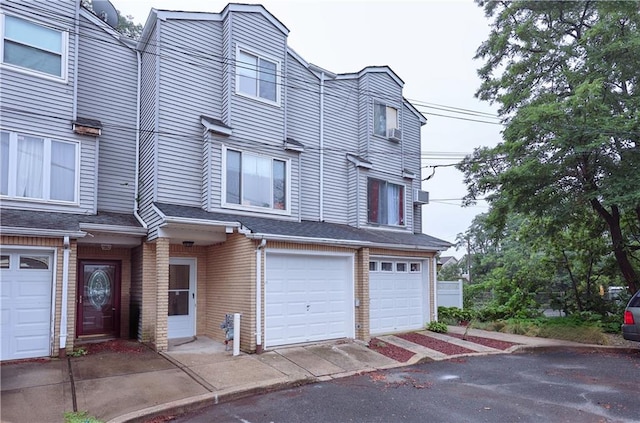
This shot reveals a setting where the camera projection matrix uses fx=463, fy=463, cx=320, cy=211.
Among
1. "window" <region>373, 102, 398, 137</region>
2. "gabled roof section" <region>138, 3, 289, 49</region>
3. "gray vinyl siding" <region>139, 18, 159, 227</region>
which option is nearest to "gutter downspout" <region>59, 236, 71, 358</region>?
"gray vinyl siding" <region>139, 18, 159, 227</region>

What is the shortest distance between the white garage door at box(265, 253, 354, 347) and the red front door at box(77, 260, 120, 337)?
4292 millimetres

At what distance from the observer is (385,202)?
53.1ft

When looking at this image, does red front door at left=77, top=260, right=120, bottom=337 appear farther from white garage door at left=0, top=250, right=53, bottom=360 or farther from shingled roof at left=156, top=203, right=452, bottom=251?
shingled roof at left=156, top=203, right=452, bottom=251

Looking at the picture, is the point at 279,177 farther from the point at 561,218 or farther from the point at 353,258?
the point at 561,218

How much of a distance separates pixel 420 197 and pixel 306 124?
5.46m

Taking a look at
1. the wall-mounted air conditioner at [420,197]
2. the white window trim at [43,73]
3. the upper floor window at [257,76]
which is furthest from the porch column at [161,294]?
the wall-mounted air conditioner at [420,197]

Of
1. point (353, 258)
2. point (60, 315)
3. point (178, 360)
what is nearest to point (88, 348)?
point (60, 315)

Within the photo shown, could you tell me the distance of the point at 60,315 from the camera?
9680 mm

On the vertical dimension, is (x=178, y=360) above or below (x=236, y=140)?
below

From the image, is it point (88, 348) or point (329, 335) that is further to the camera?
point (329, 335)

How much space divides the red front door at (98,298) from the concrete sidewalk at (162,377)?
2.18 meters

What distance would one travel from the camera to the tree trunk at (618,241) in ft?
48.0

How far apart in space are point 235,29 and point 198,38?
1.07 m

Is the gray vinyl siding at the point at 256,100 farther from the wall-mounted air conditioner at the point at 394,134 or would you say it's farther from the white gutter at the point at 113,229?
the wall-mounted air conditioner at the point at 394,134
